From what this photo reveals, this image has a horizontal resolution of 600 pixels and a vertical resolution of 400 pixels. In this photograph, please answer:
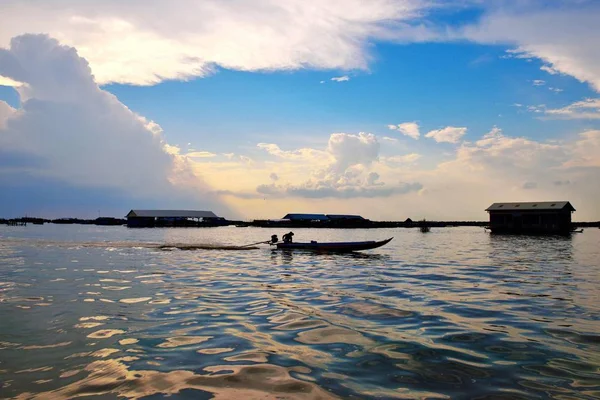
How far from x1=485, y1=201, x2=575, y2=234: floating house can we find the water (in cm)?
5960

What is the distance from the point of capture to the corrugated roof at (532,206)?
6929cm

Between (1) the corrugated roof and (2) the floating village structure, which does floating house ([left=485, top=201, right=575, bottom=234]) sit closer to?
(1) the corrugated roof

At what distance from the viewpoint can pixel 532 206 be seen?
71.2 metres

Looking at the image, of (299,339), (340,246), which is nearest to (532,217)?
(340,246)

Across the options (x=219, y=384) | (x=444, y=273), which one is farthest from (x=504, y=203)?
(x=219, y=384)

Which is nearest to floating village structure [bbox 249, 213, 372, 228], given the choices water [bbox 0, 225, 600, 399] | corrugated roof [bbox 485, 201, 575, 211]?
corrugated roof [bbox 485, 201, 575, 211]

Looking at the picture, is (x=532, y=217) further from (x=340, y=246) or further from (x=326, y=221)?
(x=326, y=221)

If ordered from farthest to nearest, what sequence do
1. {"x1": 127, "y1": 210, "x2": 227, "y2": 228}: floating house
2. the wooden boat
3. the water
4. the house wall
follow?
{"x1": 127, "y1": 210, "x2": 227, "y2": 228}: floating house, the house wall, the wooden boat, the water

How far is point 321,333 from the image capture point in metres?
8.87

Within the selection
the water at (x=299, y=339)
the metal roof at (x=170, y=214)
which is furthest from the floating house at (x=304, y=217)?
the water at (x=299, y=339)

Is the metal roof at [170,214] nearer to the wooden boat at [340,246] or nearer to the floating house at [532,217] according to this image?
the floating house at [532,217]

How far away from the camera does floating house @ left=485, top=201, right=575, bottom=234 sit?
6881 centimetres

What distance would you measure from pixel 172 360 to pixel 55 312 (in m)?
5.85

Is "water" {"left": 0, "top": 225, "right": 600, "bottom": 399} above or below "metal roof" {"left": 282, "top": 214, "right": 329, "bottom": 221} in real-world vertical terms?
below
